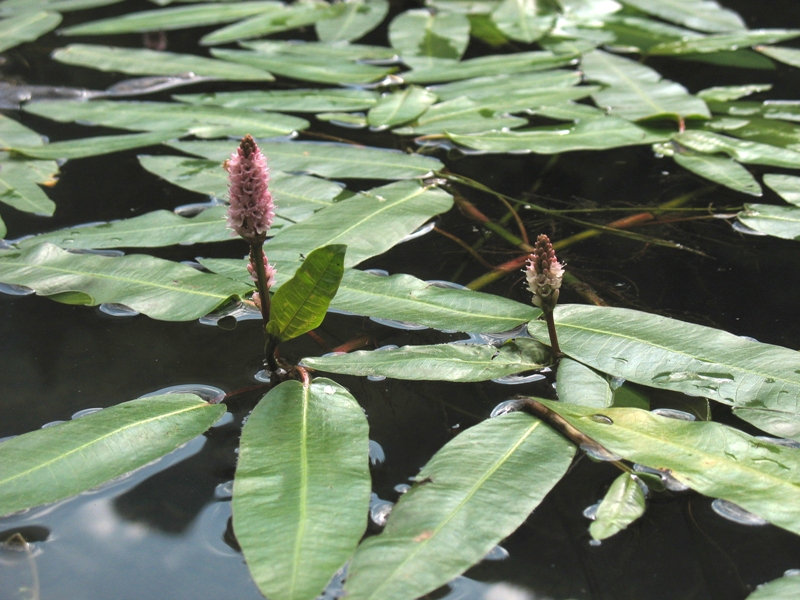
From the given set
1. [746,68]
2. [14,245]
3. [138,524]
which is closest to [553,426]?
[138,524]

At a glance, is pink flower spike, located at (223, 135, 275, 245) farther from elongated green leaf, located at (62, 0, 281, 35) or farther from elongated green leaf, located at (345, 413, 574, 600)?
elongated green leaf, located at (62, 0, 281, 35)

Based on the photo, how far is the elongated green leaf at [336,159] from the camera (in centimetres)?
158

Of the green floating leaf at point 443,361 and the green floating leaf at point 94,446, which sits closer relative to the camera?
the green floating leaf at point 94,446

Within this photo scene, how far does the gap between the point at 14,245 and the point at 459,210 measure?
830 mm

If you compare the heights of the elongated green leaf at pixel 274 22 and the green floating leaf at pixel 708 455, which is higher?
the elongated green leaf at pixel 274 22

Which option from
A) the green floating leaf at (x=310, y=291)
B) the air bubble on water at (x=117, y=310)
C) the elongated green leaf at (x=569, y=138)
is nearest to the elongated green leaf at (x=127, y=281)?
the air bubble on water at (x=117, y=310)

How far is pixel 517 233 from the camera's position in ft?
4.75

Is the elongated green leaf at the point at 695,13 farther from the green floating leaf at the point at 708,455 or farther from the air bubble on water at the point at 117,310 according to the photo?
the air bubble on water at the point at 117,310

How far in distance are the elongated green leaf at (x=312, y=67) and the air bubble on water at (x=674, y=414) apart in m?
1.33

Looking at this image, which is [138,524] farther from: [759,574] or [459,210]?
[459,210]

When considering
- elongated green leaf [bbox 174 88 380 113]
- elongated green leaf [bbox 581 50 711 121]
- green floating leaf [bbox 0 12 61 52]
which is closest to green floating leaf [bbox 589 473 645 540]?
elongated green leaf [bbox 581 50 711 121]

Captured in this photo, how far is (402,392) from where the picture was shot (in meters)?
1.05

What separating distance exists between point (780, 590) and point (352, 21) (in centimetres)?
216

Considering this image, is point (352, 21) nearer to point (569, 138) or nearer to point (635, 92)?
point (635, 92)
